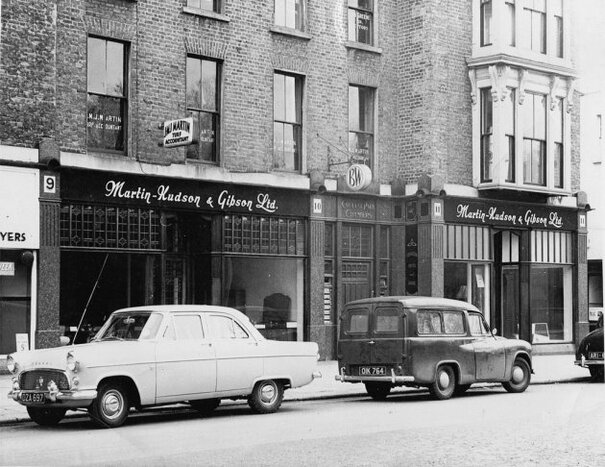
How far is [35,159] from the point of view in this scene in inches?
727

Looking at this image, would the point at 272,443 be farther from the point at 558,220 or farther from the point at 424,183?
the point at 558,220

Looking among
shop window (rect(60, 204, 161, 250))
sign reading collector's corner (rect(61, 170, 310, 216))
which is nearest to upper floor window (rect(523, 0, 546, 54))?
sign reading collector's corner (rect(61, 170, 310, 216))

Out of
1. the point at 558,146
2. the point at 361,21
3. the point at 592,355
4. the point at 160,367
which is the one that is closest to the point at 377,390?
the point at 160,367

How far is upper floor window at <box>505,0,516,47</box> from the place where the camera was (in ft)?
85.6

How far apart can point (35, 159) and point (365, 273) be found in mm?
9457

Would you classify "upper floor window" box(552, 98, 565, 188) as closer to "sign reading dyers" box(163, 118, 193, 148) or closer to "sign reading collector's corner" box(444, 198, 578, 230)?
"sign reading collector's corner" box(444, 198, 578, 230)

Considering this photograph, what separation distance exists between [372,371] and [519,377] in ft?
10.7

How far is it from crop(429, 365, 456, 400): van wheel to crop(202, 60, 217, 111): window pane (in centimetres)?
856

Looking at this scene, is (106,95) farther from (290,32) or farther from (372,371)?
(372,371)

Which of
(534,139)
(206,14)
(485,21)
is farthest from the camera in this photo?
(534,139)

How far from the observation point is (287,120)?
23.2 m

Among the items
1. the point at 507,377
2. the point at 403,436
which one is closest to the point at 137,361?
the point at 403,436

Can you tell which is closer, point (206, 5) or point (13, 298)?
point (13, 298)

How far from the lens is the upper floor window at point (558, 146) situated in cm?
2728
